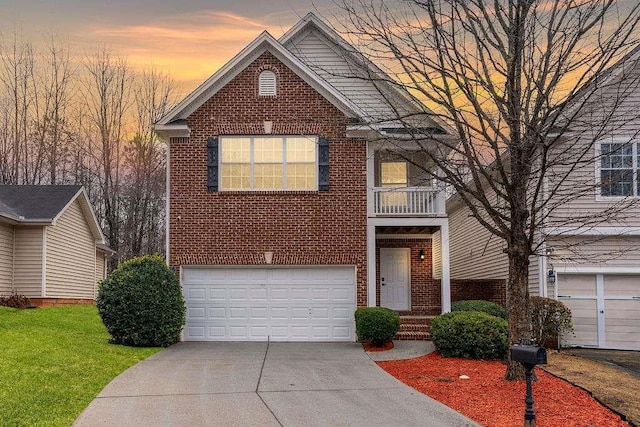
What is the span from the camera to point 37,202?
2453 cm

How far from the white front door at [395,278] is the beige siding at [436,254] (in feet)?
2.62

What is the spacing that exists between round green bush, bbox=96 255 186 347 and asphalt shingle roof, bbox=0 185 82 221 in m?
8.26

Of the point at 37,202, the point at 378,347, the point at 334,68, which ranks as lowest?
the point at 378,347

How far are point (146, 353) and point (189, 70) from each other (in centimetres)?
1254

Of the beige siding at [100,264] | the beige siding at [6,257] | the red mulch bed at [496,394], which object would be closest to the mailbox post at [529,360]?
the red mulch bed at [496,394]

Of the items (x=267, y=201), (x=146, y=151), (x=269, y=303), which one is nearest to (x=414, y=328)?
(x=269, y=303)

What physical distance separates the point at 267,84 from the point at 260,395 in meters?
10.3

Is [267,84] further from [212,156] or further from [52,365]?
[52,365]

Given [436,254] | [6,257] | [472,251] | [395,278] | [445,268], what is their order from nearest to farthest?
[445,268] → [436,254] → [395,278] → [6,257] → [472,251]

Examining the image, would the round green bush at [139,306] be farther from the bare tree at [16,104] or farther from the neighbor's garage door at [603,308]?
the bare tree at [16,104]

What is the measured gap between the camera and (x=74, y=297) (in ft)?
87.7

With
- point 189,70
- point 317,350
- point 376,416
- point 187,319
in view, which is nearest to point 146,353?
point 187,319

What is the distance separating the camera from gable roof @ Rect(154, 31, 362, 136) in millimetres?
17766

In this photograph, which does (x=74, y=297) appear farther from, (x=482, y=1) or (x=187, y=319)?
(x=482, y=1)
